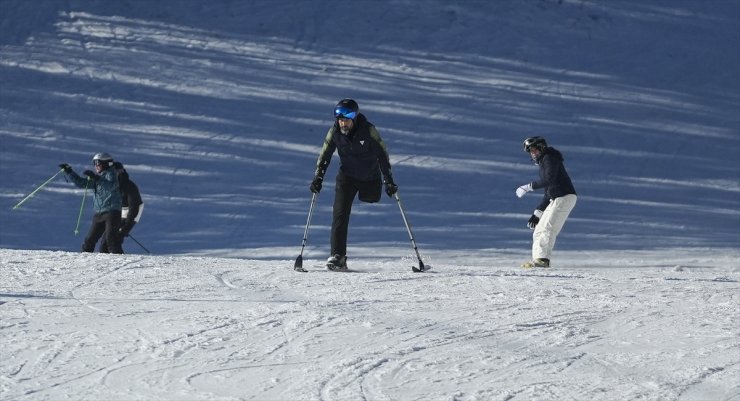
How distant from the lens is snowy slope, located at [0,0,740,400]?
6453 millimetres

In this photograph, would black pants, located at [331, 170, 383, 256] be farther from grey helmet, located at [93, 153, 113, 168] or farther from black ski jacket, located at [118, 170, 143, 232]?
black ski jacket, located at [118, 170, 143, 232]

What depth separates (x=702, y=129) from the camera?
23.3m

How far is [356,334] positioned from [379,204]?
39.1ft

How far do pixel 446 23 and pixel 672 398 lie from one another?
2269 centimetres

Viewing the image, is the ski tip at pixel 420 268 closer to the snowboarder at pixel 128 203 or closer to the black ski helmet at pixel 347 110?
the black ski helmet at pixel 347 110

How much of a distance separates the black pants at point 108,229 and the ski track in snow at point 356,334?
2446 millimetres

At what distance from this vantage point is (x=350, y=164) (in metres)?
9.93

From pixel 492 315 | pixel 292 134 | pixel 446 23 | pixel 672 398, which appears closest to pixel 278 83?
pixel 292 134

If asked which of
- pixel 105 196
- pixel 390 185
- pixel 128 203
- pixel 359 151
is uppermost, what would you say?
pixel 359 151

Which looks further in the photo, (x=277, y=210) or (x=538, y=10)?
(x=538, y=10)

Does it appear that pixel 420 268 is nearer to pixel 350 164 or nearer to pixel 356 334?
pixel 350 164

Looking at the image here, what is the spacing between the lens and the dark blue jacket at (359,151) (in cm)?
966

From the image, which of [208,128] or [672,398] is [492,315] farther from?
[208,128]

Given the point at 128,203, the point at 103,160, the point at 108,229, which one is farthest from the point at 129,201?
the point at 103,160
